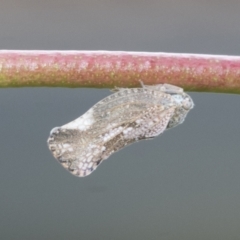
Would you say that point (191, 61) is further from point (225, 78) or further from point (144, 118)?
point (144, 118)

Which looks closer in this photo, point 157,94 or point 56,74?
point 56,74

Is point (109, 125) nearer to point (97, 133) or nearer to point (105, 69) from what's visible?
point (97, 133)

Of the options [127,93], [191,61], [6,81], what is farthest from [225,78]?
[6,81]

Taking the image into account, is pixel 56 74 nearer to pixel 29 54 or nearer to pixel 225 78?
pixel 29 54

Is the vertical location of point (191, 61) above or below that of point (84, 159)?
above
